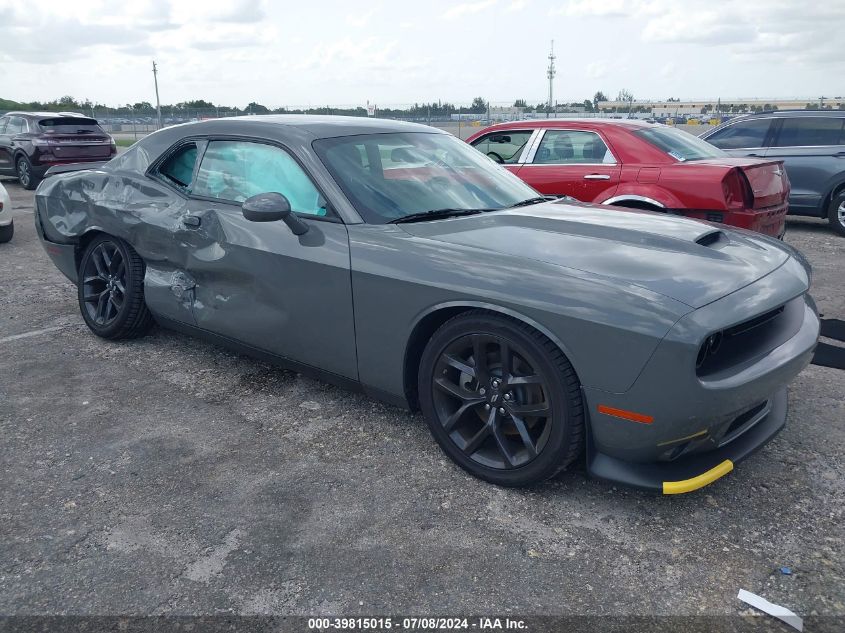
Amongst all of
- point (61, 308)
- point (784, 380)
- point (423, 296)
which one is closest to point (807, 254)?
point (784, 380)

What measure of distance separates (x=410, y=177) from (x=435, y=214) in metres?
0.34

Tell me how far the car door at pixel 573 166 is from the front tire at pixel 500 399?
4076mm

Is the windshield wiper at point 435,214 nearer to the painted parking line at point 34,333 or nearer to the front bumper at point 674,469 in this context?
the front bumper at point 674,469

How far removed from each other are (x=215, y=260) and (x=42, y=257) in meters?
5.07

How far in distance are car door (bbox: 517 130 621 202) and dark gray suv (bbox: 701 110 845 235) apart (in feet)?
13.1

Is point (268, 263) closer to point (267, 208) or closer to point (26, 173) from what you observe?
point (267, 208)

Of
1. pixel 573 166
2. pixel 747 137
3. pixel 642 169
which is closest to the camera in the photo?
pixel 642 169

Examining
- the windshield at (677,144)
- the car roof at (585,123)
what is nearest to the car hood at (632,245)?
the windshield at (677,144)

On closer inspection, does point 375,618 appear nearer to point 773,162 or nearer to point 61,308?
point 61,308

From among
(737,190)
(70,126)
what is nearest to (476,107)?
(70,126)

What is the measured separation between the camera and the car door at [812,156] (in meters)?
8.98

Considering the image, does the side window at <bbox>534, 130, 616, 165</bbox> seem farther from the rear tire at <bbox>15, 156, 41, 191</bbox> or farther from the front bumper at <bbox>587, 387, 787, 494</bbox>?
the rear tire at <bbox>15, 156, 41, 191</bbox>

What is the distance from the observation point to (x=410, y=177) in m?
3.59

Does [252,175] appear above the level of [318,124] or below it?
below
